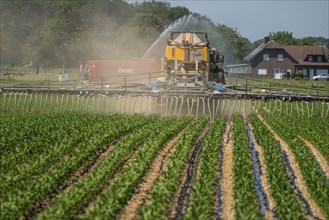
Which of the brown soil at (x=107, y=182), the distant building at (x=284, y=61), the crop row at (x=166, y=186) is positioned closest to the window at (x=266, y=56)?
the distant building at (x=284, y=61)

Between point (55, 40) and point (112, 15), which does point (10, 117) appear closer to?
point (55, 40)

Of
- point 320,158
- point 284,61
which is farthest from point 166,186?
point 284,61

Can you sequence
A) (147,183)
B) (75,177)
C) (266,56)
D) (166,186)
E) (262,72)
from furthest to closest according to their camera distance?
1. (262,72)
2. (266,56)
3. (75,177)
4. (147,183)
5. (166,186)

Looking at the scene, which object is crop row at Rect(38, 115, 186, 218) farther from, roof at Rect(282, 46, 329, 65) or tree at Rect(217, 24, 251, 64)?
tree at Rect(217, 24, 251, 64)

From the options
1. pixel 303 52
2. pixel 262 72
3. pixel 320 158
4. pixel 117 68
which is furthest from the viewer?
pixel 303 52

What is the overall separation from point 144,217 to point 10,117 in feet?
40.3

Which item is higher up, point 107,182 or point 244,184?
point 244,184

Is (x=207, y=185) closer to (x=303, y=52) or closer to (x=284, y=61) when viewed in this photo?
(x=284, y=61)


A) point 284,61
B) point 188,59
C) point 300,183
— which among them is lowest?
point 300,183

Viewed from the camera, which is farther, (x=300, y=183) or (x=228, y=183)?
(x=300, y=183)

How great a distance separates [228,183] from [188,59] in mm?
12045

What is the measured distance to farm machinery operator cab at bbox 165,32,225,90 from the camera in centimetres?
2100

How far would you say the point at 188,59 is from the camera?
21.7 meters

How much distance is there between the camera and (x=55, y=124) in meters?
16.8
